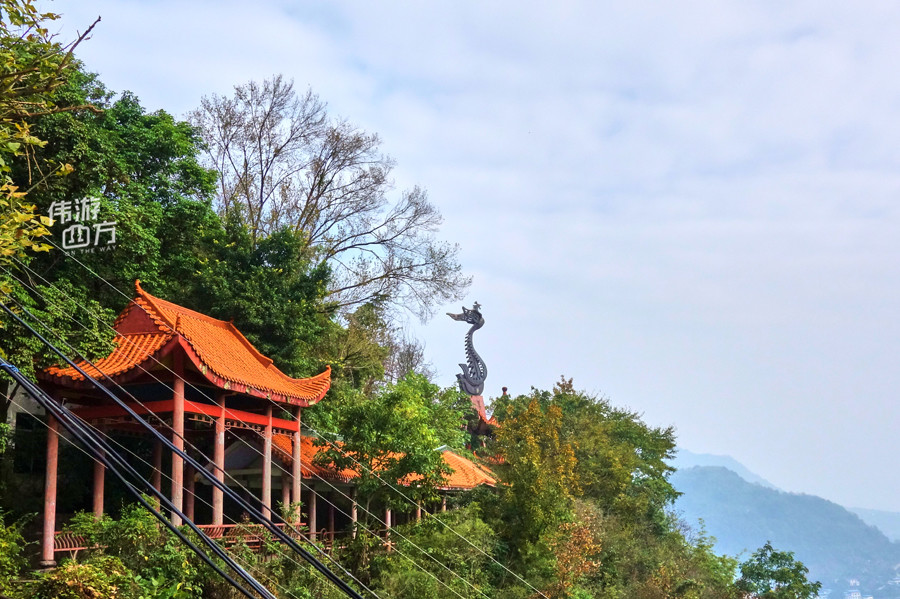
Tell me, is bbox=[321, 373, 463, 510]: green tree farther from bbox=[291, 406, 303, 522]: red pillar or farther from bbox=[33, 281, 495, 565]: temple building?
bbox=[291, 406, 303, 522]: red pillar

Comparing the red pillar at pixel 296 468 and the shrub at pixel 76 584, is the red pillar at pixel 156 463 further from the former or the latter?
the shrub at pixel 76 584

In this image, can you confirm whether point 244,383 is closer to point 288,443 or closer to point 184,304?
point 288,443

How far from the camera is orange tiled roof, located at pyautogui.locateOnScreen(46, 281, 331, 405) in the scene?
486 inches

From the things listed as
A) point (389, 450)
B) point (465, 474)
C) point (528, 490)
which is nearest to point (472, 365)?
point (465, 474)

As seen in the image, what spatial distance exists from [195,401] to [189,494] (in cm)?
202

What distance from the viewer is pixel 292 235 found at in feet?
62.4

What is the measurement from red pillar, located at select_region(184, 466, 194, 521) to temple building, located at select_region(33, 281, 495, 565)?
3cm

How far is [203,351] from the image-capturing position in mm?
12992

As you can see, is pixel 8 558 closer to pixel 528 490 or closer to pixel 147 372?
pixel 147 372

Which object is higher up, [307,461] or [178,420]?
[178,420]

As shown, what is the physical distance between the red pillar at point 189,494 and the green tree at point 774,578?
22.7 meters

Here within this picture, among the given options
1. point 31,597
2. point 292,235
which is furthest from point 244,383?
point 292,235

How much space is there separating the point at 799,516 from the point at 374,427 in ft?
674

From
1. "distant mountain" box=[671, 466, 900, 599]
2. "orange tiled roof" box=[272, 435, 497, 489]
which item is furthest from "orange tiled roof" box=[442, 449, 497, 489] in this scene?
"distant mountain" box=[671, 466, 900, 599]
